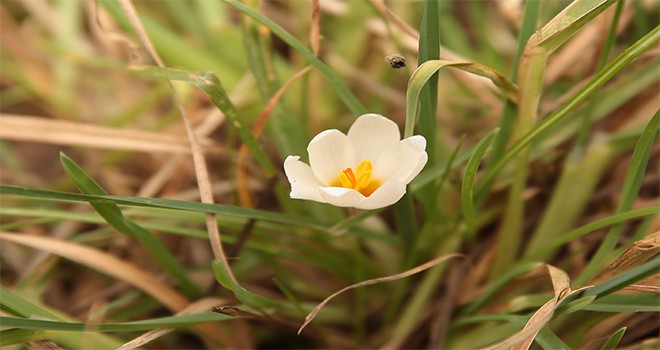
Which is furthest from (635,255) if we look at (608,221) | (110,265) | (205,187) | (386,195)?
(110,265)

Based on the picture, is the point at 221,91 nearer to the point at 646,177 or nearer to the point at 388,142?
the point at 388,142

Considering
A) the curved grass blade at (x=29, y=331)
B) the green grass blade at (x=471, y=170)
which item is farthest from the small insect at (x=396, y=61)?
the curved grass blade at (x=29, y=331)

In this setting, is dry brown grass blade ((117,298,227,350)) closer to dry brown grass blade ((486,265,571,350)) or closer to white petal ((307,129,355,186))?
white petal ((307,129,355,186))

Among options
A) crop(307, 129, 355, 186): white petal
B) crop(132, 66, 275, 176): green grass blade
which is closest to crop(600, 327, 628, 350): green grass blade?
crop(307, 129, 355, 186): white petal

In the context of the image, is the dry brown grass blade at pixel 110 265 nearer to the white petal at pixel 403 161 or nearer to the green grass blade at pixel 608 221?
the white petal at pixel 403 161

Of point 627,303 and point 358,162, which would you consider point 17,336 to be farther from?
point 627,303

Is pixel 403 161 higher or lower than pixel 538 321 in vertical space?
higher
